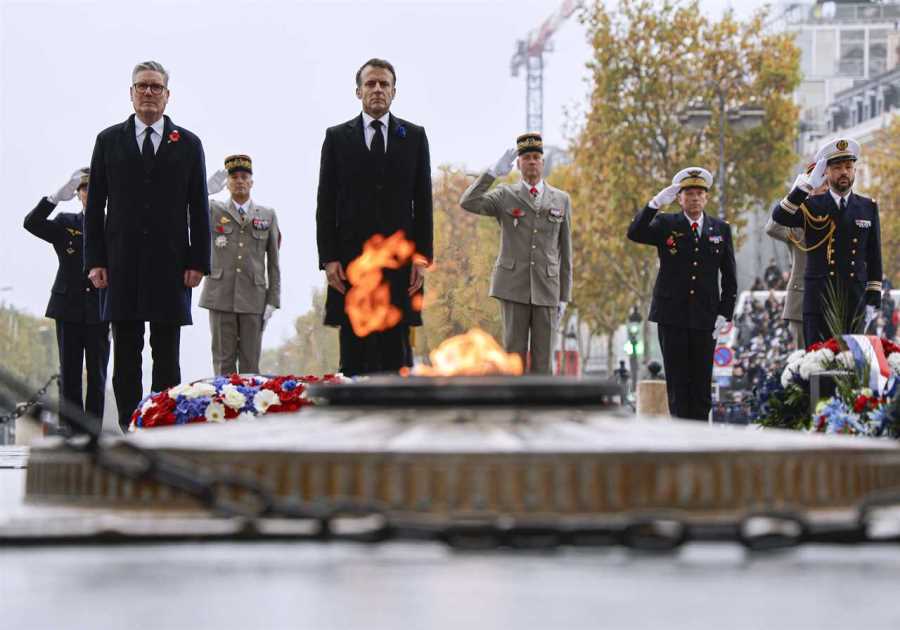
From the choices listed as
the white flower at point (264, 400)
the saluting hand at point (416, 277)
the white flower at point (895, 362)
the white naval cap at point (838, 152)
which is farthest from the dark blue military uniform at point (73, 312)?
the white flower at point (895, 362)

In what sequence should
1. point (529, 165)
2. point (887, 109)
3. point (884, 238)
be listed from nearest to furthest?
point (529, 165) → point (884, 238) → point (887, 109)

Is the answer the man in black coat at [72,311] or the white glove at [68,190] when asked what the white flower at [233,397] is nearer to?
the white glove at [68,190]

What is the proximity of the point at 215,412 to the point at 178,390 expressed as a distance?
12.7 inches

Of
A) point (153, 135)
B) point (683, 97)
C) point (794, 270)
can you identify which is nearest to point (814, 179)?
point (794, 270)

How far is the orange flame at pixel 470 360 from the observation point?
4.93 metres

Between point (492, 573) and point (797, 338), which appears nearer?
point (492, 573)

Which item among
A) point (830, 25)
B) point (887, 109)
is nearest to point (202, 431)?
point (887, 109)

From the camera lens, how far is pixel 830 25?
115938mm

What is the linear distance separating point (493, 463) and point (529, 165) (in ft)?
31.0

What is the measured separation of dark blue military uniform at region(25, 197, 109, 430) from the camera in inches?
559

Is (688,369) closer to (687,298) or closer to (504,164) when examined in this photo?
(687,298)

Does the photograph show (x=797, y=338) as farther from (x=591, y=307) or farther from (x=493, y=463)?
(x=591, y=307)

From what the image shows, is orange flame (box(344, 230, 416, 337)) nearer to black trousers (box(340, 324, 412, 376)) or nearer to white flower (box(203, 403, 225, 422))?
black trousers (box(340, 324, 412, 376))

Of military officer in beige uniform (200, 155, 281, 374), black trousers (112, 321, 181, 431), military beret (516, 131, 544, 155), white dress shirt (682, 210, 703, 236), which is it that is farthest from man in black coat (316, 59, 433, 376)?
military officer in beige uniform (200, 155, 281, 374)
